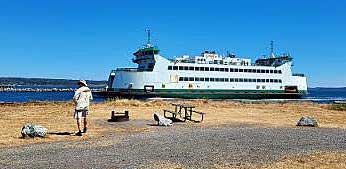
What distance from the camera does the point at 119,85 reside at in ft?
226

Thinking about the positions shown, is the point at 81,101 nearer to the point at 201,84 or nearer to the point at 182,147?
the point at 182,147

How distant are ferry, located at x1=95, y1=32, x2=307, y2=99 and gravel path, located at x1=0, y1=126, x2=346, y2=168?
5083 cm

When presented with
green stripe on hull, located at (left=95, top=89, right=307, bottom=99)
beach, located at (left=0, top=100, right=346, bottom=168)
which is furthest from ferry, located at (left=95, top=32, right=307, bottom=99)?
beach, located at (left=0, top=100, right=346, bottom=168)

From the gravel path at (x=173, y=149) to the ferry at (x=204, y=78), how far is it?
167ft

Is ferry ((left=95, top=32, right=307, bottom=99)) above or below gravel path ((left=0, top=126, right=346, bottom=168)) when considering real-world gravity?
above

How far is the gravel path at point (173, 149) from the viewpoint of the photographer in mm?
10062

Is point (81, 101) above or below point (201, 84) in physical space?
below

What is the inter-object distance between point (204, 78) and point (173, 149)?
60.6m

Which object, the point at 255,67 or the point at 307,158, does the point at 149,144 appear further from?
the point at 255,67

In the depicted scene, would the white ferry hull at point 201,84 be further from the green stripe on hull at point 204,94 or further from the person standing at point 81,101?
the person standing at point 81,101

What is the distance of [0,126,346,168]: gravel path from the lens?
10062 mm

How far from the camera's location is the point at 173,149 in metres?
12.2

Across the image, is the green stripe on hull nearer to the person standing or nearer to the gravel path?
the gravel path

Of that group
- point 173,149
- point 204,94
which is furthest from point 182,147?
point 204,94
